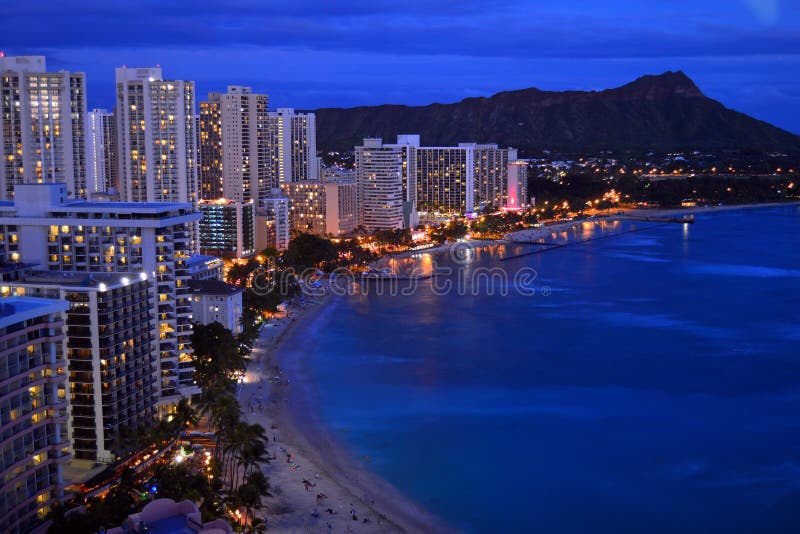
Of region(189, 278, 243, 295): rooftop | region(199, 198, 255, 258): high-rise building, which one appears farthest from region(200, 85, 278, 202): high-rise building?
region(189, 278, 243, 295): rooftop

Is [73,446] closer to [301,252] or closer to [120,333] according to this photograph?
[120,333]

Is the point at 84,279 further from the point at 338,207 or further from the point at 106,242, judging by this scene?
the point at 338,207

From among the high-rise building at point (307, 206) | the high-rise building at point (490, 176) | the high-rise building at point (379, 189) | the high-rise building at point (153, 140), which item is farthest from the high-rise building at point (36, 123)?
the high-rise building at point (490, 176)

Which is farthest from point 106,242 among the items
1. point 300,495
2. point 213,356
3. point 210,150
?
point 210,150

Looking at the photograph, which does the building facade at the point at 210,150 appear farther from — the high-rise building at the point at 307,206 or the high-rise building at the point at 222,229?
the high-rise building at the point at 222,229

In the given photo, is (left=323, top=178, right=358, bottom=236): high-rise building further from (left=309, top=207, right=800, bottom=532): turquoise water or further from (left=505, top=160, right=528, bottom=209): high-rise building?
(left=505, top=160, right=528, bottom=209): high-rise building

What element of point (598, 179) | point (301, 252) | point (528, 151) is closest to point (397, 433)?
point (301, 252)
